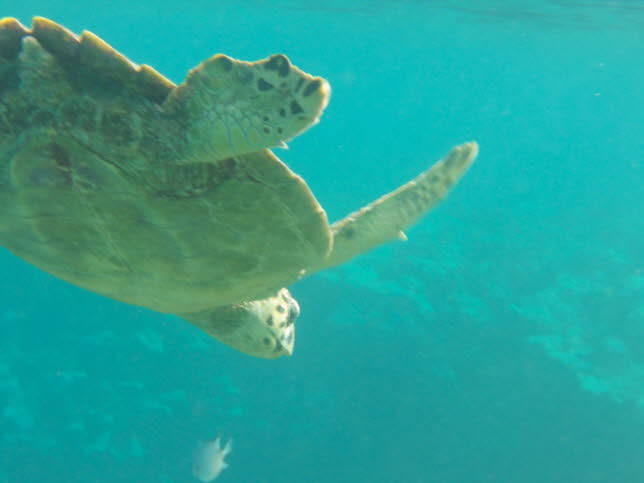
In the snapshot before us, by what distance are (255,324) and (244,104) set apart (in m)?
2.66

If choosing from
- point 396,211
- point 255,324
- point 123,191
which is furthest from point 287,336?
point 123,191

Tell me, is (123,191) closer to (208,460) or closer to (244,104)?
(244,104)

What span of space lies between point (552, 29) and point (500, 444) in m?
32.5

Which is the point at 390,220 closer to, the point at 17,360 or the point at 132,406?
the point at 132,406

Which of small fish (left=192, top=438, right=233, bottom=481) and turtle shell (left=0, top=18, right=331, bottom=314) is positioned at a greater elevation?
turtle shell (left=0, top=18, right=331, bottom=314)

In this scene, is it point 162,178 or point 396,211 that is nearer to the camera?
point 162,178

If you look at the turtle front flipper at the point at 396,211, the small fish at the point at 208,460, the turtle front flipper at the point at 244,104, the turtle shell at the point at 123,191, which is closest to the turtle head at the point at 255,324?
the turtle shell at the point at 123,191

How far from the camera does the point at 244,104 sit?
2.08 m

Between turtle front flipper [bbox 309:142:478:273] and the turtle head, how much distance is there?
33.2 inches

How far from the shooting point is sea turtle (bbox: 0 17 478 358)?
202 centimetres

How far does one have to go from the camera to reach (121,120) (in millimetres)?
2205

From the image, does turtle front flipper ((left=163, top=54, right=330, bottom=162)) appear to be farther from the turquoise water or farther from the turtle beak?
the turquoise water

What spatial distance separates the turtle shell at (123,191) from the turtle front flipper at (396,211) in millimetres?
467

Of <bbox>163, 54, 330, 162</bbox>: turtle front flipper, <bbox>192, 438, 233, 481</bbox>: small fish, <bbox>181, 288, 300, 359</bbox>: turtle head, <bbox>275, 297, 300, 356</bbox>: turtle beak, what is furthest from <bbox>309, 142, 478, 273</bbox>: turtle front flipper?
<bbox>192, 438, 233, 481</bbox>: small fish
